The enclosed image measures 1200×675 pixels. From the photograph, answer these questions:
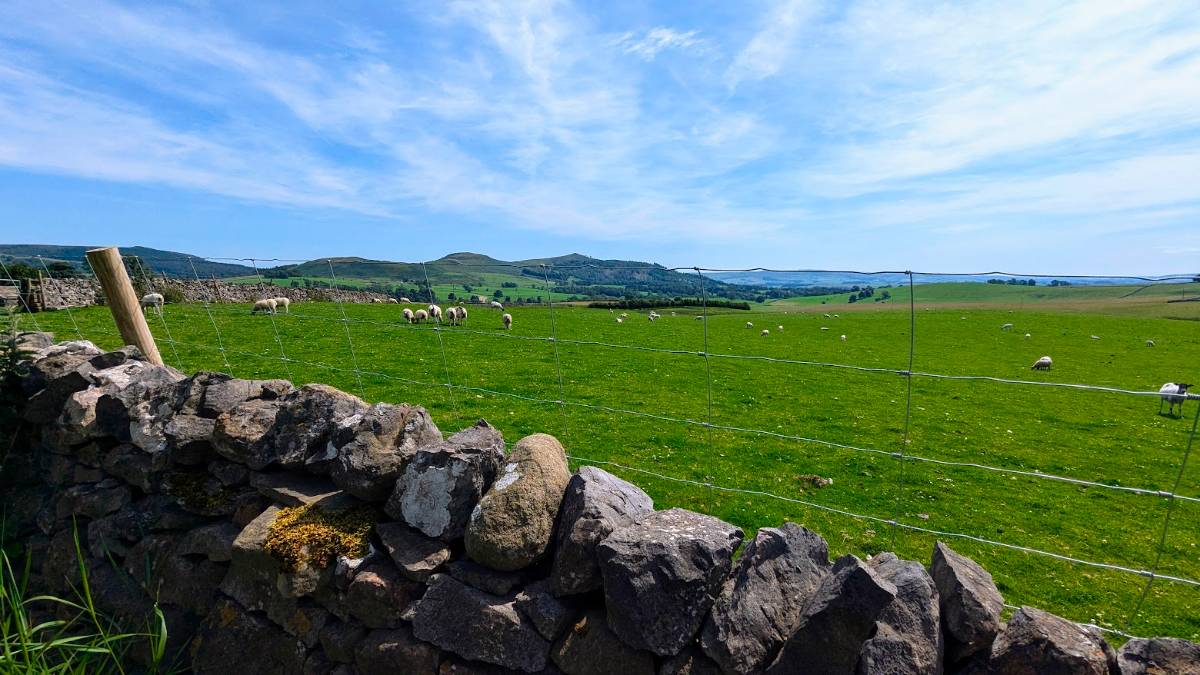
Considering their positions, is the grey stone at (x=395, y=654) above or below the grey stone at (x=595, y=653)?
Answer: below

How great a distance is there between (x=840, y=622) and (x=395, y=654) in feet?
8.10

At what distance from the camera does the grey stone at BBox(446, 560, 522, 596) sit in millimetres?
3238

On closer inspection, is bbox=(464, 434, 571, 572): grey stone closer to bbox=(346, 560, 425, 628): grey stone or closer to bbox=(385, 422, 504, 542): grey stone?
bbox=(385, 422, 504, 542): grey stone

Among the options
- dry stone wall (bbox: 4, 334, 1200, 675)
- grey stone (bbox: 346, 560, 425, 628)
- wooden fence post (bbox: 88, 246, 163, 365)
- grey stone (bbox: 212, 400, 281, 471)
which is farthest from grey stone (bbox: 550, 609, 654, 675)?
wooden fence post (bbox: 88, 246, 163, 365)

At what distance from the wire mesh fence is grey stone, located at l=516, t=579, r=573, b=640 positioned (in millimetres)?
1223

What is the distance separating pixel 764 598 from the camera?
277 centimetres

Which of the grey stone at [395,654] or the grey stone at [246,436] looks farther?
the grey stone at [246,436]

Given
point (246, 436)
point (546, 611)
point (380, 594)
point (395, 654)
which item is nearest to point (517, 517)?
point (546, 611)

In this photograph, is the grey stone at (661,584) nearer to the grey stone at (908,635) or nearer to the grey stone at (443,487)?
the grey stone at (908,635)

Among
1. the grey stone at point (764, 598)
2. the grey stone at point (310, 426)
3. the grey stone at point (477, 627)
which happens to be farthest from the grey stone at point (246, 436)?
the grey stone at point (764, 598)

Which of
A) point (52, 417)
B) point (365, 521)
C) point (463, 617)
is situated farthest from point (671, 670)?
point (52, 417)

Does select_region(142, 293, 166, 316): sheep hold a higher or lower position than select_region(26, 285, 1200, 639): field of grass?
higher

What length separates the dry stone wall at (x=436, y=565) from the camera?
249 cm

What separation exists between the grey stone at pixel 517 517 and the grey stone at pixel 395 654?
2.03 ft
